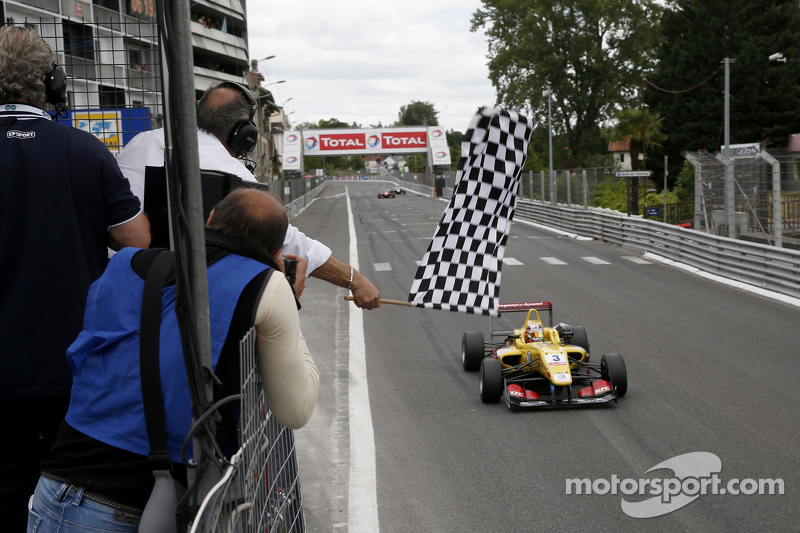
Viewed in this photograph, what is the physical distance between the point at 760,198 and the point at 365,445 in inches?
527

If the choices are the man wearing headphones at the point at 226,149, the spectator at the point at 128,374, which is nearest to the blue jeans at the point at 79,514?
the spectator at the point at 128,374

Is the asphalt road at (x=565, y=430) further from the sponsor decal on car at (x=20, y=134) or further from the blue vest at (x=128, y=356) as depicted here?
the sponsor decal on car at (x=20, y=134)

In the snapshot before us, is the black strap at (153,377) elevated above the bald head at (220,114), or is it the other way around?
the bald head at (220,114)

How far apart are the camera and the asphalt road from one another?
2343mm

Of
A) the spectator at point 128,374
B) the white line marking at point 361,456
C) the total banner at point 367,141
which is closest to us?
the spectator at point 128,374

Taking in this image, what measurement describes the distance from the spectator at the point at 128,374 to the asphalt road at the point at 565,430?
2.64 m

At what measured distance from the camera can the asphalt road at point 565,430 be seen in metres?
4.90

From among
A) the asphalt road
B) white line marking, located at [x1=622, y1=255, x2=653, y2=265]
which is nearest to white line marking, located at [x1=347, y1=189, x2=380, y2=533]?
the asphalt road

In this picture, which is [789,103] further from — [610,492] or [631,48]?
[610,492]

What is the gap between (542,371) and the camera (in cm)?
761

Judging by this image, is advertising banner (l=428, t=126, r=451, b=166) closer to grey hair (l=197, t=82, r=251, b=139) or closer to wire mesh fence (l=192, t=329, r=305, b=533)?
grey hair (l=197, t=82, r=251, b=139)

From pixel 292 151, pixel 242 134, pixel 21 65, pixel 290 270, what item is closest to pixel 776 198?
pixel 242 134

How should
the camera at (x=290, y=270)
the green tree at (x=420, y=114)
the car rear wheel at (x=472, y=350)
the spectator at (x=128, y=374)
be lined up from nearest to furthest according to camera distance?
the spectator at (x=128, y=374) < the camera at (x=290, y=270) < the car rear wheel at (x=472, y=350) < the green tree at (x=420, y=114)

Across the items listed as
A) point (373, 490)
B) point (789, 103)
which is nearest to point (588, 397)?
point (373, 490)
